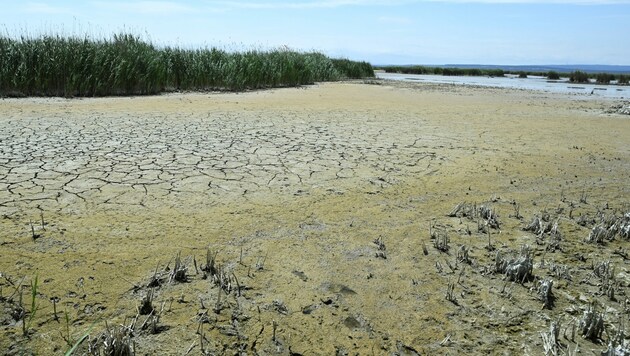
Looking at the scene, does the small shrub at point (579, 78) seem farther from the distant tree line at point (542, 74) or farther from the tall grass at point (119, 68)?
the tall grass at point (119, 68)

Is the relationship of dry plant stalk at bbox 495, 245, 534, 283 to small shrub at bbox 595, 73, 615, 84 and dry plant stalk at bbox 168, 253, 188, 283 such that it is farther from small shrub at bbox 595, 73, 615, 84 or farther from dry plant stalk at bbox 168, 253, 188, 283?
small shrub at bbox 595, 73, 615, 84

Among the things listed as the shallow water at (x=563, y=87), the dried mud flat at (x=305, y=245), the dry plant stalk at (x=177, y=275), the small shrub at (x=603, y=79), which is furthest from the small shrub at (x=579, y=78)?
the dry plant stalk at (x=177, y=275)

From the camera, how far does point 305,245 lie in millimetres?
3295

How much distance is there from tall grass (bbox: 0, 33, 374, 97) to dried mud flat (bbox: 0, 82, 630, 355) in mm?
5818

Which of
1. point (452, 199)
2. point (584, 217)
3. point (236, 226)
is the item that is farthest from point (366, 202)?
point (584, 217)

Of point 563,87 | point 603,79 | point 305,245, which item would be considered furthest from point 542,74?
point 305,245

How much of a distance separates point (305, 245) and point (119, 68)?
10948 mm

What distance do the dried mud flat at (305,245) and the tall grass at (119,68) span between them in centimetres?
582

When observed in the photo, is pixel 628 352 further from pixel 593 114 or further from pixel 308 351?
pixel 593 114

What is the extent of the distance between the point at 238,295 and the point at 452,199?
8.47 ft

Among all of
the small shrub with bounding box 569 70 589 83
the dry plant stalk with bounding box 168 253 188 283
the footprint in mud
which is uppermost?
the small shrub with bounding box 569 70 589 83

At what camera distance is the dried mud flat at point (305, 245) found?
2.32m

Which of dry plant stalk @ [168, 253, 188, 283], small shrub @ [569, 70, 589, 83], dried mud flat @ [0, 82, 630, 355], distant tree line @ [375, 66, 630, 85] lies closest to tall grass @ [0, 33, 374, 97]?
dried mud flat @ [0, 82, 630, 355]

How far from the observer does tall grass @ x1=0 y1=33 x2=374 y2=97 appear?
1131cm
